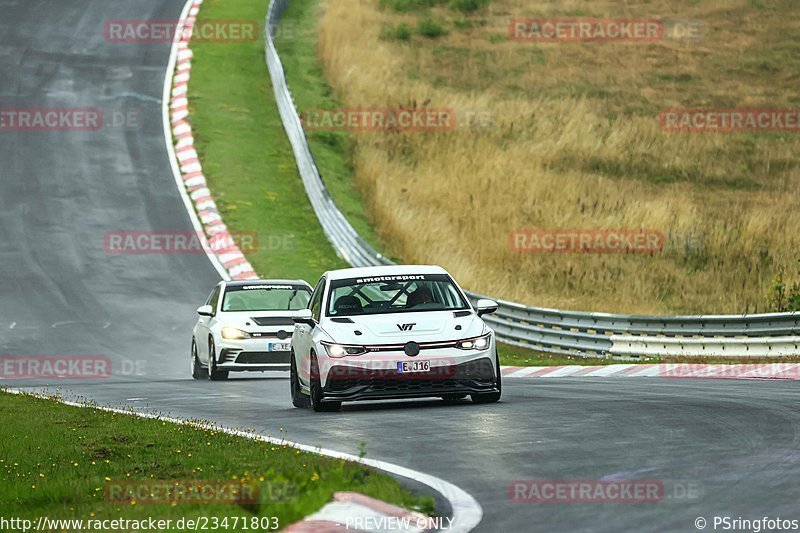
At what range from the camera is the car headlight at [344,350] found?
14.2 m

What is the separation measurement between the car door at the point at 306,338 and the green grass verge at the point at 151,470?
211 cm

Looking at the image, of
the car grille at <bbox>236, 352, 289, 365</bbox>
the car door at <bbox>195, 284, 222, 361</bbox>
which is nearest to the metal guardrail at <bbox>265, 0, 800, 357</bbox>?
the car grille at <bbox>236, 352, 289, 365</bbox>

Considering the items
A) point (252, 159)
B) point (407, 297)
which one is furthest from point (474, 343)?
point (252, 159)

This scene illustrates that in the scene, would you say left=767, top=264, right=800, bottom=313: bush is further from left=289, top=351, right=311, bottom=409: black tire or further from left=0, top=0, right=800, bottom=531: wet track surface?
left=289, top=351, right=311, bottom=409: black tire

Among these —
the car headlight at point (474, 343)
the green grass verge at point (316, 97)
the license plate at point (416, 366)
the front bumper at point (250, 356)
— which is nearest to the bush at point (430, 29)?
the green grass verge at point (316, 97)

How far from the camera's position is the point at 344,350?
46.8 ft

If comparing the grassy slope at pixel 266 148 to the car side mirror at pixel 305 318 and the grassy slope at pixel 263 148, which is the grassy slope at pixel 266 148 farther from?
the car side mirror at pixel 305 318

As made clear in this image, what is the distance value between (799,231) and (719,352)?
34.7 ft

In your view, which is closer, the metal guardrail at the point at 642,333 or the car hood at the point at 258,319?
the metal guardrail at the point at 642,333

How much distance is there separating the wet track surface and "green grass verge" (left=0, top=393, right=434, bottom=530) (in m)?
0.74

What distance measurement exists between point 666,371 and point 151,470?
11440 millimetres

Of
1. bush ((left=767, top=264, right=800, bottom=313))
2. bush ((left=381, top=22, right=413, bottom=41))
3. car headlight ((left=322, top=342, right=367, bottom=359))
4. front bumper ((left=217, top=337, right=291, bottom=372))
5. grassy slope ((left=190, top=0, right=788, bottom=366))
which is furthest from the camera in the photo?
bush ((left=381, top=22, right=413, bottom=41))

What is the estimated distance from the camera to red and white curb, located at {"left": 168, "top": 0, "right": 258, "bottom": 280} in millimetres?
31156

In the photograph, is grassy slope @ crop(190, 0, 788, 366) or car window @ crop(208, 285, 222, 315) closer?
car window @ crop(208, 285, 222, 315)
